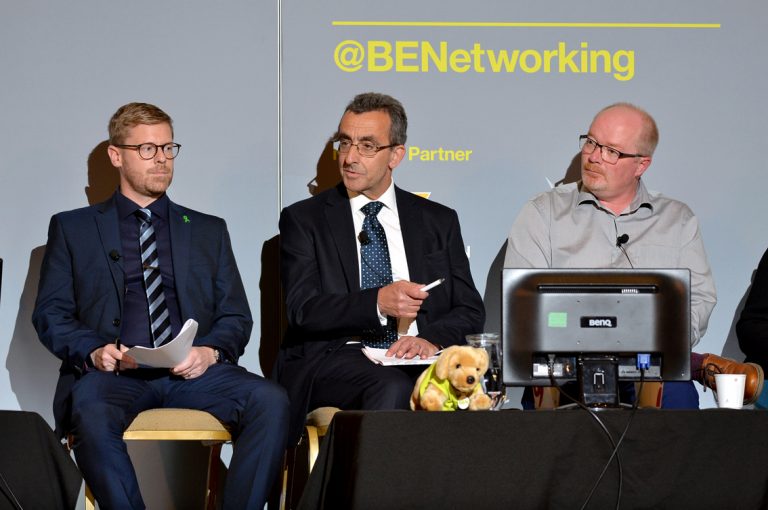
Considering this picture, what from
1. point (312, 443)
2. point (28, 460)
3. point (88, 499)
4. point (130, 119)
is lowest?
point (88, 499)

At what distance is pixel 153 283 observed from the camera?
431 cm

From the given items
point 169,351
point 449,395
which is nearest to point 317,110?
point 169,351

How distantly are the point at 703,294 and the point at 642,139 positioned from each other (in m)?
0.65

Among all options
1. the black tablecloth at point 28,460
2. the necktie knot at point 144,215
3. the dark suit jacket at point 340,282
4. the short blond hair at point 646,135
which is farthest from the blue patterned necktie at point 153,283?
the short blond hair at point 646,135

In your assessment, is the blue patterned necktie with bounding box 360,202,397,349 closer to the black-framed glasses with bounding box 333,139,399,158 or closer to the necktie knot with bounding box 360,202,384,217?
the necktie knot with bounding box 360,202,384,217

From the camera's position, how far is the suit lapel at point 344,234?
174 inches

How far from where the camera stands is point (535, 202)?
15.1ft

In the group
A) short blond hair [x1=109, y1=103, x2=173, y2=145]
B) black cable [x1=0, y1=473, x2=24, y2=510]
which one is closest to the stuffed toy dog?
black cable [x1=0, y1=473, x2=24, y2=510]

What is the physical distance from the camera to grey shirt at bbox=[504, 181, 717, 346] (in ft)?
14.8

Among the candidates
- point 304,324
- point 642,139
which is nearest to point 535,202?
point 642,139

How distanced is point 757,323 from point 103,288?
101 inches

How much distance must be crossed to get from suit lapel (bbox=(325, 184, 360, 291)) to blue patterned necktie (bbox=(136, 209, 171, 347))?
27.0 inches

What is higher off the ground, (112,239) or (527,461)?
(112,239)

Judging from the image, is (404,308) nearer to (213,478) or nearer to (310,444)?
(310,444)
